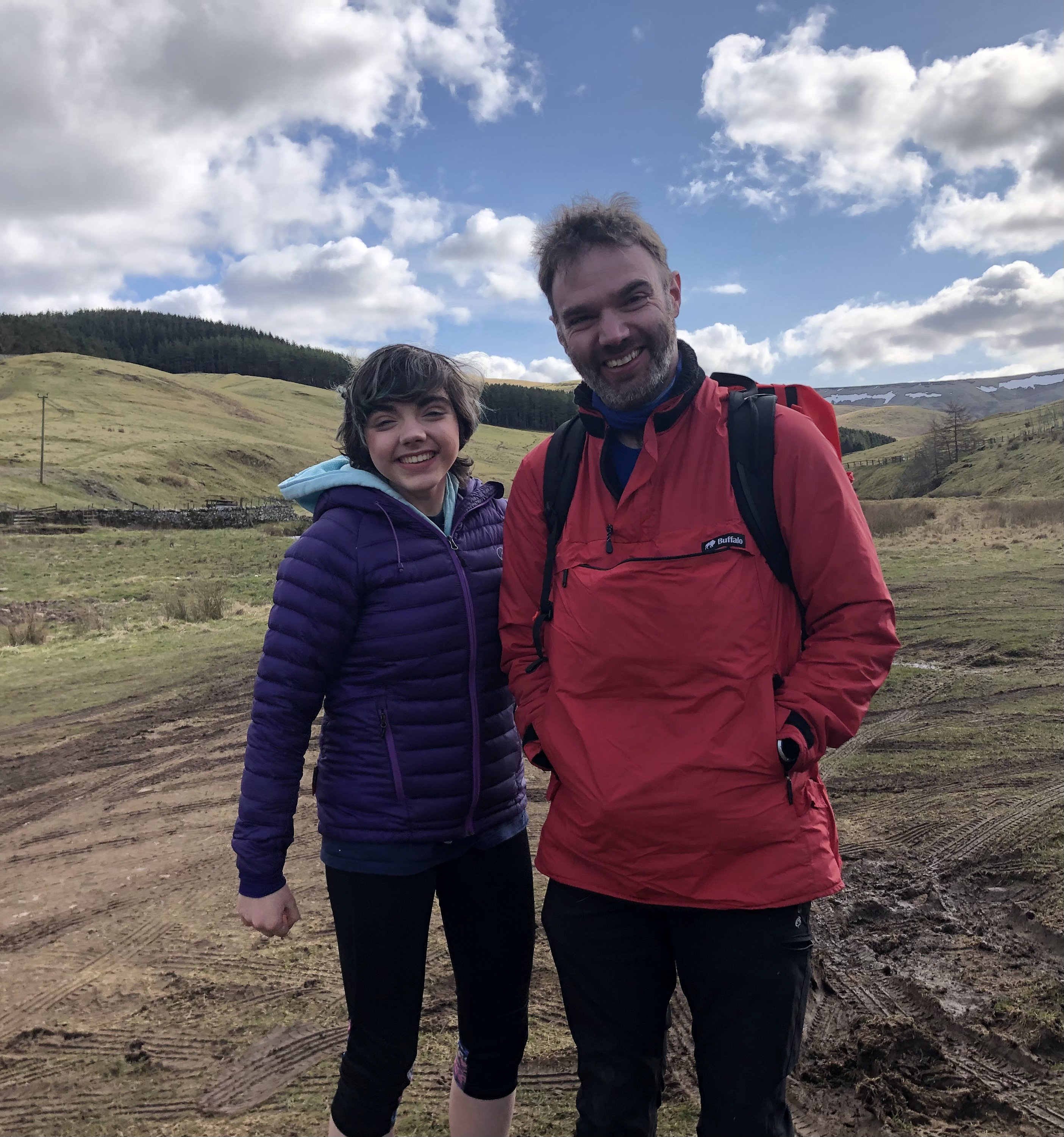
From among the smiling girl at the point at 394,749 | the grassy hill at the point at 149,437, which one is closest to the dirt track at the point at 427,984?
the smiling girl at the point at 394,749

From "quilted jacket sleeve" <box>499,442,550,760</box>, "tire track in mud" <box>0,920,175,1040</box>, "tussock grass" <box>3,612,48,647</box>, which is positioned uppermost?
"quilted jacket sleeve" <box>499,442,550,760</box>

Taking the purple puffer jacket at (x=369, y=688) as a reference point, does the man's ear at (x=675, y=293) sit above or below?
above

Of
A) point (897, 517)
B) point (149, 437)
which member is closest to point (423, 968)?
point (897, 517)

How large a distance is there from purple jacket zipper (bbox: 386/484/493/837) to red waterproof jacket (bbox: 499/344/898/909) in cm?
32

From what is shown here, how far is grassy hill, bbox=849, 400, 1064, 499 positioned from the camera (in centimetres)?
4209

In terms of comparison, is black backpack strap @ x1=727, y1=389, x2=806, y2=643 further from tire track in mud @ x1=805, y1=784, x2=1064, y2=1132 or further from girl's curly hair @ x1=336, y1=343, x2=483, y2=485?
tire track in mud @ x1=805, y1=784, x2=1064, y2=1132

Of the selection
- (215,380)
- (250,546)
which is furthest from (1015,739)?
(215,380)

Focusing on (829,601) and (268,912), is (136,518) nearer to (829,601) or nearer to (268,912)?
(268,912)

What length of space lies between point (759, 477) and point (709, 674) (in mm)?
480

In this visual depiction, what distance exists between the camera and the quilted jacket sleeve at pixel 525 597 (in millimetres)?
2023

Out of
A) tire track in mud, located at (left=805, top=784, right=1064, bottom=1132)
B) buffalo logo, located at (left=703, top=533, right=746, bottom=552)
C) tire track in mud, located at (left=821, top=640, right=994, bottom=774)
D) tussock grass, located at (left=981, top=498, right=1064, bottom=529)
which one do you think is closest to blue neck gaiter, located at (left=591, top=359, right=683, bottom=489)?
buffalo logo, located at (left=703, top=533, right=746, bottom=552)

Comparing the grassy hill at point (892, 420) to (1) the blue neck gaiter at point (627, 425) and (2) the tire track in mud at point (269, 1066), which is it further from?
(1) the blue neck gaiter at point (627, 425)

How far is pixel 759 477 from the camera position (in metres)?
1.82

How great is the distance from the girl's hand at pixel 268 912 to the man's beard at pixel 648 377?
1.54m
